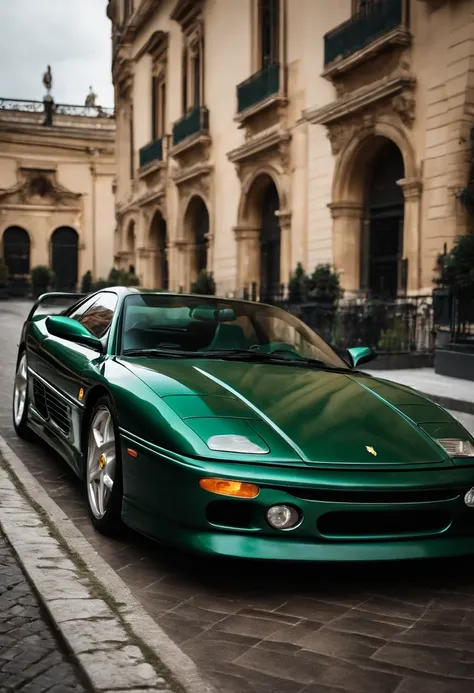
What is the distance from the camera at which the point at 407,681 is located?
274 centimetres

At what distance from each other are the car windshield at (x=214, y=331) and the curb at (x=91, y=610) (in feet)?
3.47

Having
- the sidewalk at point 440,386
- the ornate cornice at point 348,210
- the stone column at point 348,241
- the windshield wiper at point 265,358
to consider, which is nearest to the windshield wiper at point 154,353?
the windshield wiper at point 265,358

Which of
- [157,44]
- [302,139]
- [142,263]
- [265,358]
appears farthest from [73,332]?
[142,263]

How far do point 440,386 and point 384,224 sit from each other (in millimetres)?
7442

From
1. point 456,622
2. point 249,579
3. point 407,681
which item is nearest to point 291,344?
point 249,579

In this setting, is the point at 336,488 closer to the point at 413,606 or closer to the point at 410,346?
the point at 413,606

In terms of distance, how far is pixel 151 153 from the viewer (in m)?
31.2

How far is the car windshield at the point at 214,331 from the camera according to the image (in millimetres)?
4812

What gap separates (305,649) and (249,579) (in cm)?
75

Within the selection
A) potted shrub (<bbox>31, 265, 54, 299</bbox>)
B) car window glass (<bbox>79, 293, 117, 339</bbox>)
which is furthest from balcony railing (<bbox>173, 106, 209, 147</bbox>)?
car window glass (<bbox>79, 293, 117, 339</bbox>)

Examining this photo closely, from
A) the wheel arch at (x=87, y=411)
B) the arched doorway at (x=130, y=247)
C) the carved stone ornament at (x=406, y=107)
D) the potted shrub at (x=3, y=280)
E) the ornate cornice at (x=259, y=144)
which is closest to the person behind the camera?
the wheel arch at (x=87, y=411)

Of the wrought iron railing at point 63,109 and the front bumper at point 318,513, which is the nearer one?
the front bumper at point 318,513

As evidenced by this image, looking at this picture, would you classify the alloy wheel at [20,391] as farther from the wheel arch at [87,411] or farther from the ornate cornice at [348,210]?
the ornate cornice at [348,210]

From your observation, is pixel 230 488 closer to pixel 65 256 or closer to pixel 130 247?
pixel 130 247
